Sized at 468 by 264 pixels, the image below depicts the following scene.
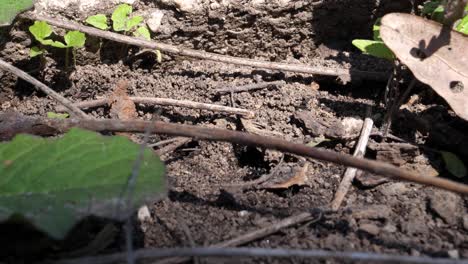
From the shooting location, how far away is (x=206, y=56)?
223 cm

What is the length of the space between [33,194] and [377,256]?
91cm

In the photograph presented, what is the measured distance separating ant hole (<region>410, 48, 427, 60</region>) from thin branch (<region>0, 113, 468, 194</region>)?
512 mm

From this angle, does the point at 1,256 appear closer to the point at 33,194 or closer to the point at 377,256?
the point at 33,194

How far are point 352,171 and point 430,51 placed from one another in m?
0.50

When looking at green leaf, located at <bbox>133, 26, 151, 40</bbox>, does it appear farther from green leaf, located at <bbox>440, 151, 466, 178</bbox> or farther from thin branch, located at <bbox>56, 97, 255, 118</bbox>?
green leaf, located at <bbox>440, 151, 466, 178</bbox>

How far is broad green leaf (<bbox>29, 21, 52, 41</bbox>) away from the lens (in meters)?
2.10

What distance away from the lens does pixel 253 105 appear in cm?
212

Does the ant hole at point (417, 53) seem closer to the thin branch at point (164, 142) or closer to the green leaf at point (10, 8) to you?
the thin branch at point (164, 142)

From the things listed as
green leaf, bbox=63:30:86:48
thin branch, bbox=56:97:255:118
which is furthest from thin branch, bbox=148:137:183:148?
green leaf, bbox=63:30:86:48

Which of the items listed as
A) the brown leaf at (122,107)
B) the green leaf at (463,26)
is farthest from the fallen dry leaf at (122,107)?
the green leaf at (463,26)

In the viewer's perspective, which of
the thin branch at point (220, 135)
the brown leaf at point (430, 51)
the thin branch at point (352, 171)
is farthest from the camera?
the brown leaf at point (430, 51)

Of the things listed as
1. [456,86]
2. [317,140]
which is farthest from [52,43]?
[456,86]

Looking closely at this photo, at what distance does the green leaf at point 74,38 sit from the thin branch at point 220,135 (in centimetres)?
41

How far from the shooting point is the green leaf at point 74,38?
83.2 inches
